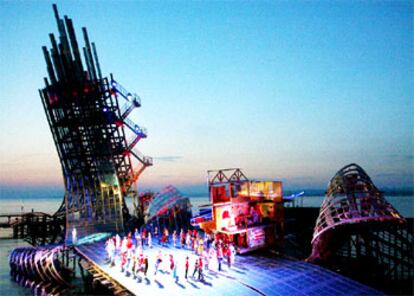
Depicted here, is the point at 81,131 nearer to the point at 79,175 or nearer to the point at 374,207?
the point at 79,175

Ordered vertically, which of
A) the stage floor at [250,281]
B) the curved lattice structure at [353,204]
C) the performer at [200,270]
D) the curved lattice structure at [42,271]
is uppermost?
the curved lattice structure at [353,204]

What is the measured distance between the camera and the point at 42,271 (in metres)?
31.2

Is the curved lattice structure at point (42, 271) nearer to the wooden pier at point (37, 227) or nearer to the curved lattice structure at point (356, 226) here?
the wooden pier at point (37, 227)

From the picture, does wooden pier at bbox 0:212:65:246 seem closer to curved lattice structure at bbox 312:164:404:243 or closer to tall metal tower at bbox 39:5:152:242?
tall metal tower at bbox 39:5:152:242

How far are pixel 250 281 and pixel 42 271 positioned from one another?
69.2 ft

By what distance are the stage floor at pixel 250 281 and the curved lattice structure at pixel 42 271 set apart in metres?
9.56

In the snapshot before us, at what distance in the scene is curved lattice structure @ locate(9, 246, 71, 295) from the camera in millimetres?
29841

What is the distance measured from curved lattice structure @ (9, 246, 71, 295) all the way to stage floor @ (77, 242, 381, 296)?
9.56 m

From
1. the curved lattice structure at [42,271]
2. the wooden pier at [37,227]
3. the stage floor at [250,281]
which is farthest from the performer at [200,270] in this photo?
the wooden pier at [37,227]

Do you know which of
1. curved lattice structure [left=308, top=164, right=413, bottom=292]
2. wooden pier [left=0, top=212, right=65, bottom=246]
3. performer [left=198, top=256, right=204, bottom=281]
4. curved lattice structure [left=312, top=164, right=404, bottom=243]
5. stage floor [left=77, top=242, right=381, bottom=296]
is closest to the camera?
stage floor [left=77, top=242, right=381, bottom=296]

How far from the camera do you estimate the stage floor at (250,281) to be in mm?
17422

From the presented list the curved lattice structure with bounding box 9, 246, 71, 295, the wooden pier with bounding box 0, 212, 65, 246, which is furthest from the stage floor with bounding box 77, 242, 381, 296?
the wooden pier with bounding box 0, 212, 65, 246

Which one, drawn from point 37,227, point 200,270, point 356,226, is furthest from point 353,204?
point 37,227

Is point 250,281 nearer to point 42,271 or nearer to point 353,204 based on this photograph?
point 353,204
